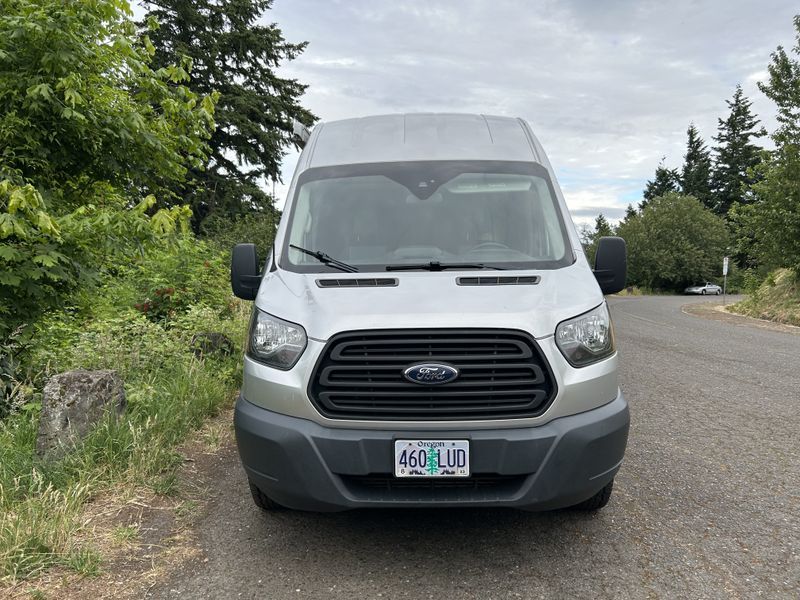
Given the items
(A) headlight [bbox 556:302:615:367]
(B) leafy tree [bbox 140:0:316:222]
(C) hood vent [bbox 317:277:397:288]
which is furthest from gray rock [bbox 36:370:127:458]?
(B) leafy tree [bbox 140:0:316:222]

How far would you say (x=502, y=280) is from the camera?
3.10 meters

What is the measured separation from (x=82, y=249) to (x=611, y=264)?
3.98m

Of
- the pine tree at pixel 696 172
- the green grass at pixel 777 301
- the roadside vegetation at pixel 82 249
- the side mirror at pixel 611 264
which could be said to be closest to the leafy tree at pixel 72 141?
Answer: the roadside vegetation at pixel 82 249

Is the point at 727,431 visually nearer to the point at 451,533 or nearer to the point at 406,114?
the point at 451,533

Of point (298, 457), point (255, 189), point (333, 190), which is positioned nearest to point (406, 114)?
point (333, 190)

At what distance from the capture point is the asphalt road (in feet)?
8.91

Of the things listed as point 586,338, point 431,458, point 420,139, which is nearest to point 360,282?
point 431,458

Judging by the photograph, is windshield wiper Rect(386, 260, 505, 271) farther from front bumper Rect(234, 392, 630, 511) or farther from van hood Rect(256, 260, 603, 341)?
front bumper Rect(234, 392, 630, 511)

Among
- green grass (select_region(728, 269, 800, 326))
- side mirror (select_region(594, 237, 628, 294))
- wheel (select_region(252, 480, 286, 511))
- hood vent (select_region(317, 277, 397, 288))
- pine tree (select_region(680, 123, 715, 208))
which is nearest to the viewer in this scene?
hood vent (select_region(317, 277, 397, 288))

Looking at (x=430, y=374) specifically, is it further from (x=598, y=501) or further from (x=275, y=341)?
(x=598, y=501)

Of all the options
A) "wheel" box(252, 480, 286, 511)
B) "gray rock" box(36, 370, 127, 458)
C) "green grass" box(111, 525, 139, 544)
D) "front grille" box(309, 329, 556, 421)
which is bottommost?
"green grass" box(111, 525, 139, 544)

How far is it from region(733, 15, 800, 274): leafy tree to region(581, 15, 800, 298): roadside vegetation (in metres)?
0.03

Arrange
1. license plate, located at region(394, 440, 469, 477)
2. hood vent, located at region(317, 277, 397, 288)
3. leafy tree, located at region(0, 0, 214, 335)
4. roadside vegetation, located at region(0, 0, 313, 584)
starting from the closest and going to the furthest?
license plate, located at region(394, 440, 469, 477), hood vent, located at region(317, 277, 397, 288), roadside vegetation, located at region(0, 0, 313, 584), leafy tree, located at region(0, 0, 214, 335)

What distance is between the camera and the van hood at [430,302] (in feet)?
8.98
